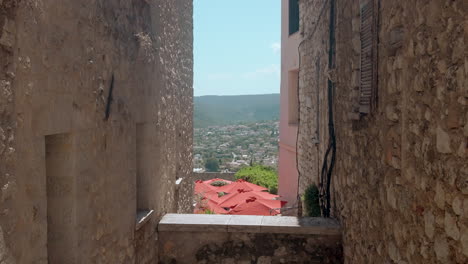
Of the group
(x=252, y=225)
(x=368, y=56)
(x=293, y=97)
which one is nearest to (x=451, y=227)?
(x=368, y=56)

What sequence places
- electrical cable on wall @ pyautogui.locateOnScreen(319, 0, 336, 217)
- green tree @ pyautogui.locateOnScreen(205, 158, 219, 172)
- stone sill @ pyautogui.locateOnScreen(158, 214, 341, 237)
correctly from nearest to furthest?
stone sill @ pyautogui.locateOnScreen(158, 214, 341, 237) → electrical cable on wall @ pyautogui.locateOnScreen(319, 0, 336, 217) → green tree @ pyautogui.locateOnScreen(205, 158, 219, 172)

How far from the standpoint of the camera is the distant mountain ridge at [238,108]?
100375 mm

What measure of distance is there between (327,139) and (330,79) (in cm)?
86

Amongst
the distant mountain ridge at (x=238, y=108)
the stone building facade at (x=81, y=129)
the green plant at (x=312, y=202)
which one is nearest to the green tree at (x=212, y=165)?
the green plant at (x=312, y=202)

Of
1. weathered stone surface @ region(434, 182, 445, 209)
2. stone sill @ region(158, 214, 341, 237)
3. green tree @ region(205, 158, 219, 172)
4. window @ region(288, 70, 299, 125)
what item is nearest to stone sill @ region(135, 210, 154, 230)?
stone sill @ region(158, 214, 341, 237)

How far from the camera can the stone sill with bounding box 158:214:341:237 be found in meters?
5.47

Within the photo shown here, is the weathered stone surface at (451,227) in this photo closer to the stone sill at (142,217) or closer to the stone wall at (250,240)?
the stone wall at (250,240)

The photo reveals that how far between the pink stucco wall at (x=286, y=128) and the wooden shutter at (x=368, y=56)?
23.5 feet

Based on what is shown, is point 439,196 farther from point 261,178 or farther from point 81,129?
point 261,178

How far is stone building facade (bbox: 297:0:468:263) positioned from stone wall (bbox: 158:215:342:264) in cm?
39

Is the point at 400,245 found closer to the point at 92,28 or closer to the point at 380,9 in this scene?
the point at 380,9

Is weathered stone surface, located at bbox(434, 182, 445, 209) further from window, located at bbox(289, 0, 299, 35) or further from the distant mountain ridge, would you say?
the distant mountain ridge

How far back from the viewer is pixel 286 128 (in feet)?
41.2

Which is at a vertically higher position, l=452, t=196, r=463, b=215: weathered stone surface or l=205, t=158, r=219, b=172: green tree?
l=452, t=196, r=463, b=215: weathered stone surface
